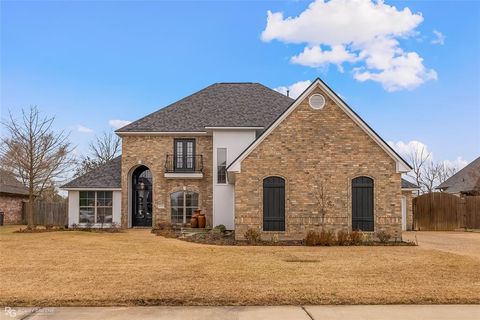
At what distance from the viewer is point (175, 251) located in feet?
50.0

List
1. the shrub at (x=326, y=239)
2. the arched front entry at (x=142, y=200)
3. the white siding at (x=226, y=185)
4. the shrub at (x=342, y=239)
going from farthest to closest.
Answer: the arched front entry at (x=142, y=200)
the white siding at (x=226, y=185)
the shrub at (x=342, y=239)
the shrub at (x=326, y=239)

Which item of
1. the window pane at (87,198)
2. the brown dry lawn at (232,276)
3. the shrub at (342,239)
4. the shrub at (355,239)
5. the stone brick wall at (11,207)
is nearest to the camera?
the brown dry lawn at (232,276)

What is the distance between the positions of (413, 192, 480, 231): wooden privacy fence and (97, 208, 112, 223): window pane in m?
18.5

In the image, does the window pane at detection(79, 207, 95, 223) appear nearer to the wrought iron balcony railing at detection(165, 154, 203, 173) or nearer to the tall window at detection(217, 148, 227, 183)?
the wrought iron balcony railing at detection(165, 154, 203, 173)

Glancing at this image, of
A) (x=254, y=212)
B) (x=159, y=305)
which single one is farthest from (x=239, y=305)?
(x=254, y=212)

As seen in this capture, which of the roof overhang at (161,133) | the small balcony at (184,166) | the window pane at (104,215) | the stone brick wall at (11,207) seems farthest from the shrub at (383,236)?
the stone brick wall at (11,207)

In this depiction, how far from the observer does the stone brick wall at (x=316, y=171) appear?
62.6ft

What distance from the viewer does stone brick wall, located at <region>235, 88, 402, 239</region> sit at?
19.1 metres

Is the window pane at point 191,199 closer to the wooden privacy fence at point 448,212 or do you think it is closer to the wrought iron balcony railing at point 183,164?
the wrought iron balcony railing at point 183,164

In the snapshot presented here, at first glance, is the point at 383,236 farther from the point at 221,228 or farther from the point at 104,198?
the point at 104,198

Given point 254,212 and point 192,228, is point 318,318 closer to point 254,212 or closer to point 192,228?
point 254,212

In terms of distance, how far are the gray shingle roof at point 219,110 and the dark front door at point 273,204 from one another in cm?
694

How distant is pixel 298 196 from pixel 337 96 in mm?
4419

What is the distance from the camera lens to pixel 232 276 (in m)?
9.91
